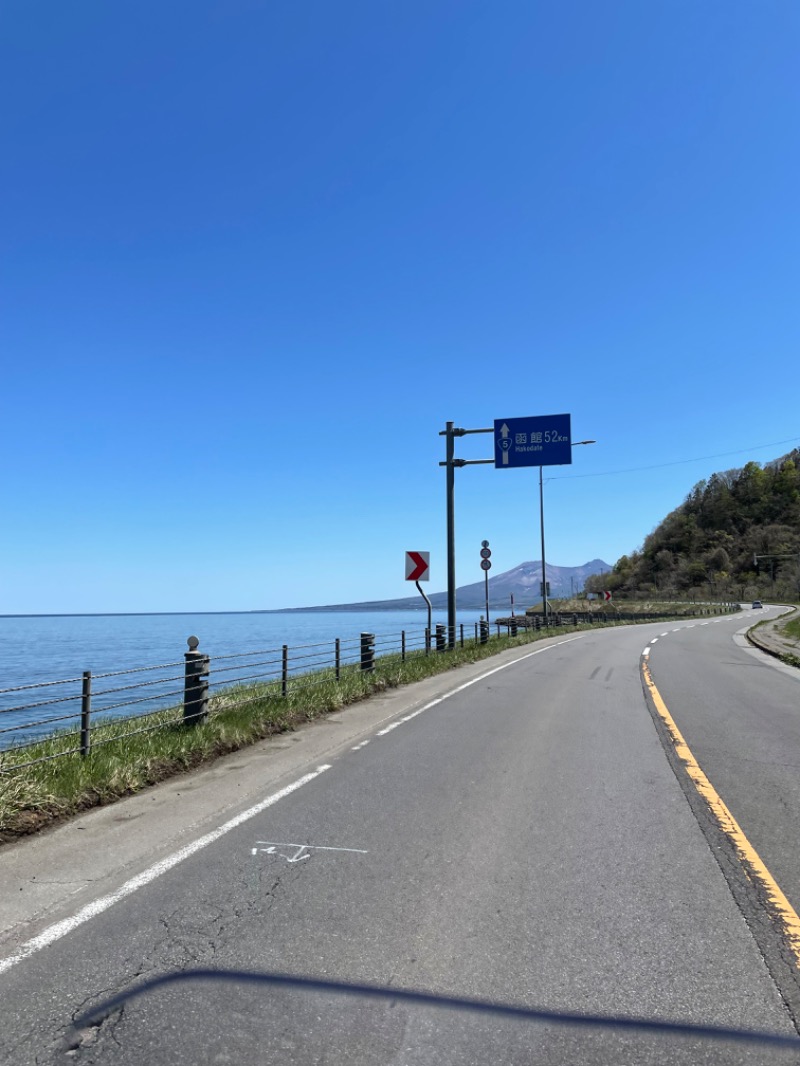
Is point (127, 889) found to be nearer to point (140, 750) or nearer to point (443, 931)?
point (443, 931)

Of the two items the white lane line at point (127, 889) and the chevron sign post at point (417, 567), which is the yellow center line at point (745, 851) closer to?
the white lane line at point (127, 889)

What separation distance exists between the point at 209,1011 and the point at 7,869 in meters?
2.62

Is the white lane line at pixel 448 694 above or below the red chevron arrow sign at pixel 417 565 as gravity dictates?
below

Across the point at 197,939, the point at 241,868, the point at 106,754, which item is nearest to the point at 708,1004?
the point at 197,939

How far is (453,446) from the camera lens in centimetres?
2197

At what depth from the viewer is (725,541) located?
165500 millimetres

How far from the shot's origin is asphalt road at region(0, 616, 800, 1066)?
2879mm

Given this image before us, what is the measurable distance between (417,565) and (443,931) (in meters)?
16.1

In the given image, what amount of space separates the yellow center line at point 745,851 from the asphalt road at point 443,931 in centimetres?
10

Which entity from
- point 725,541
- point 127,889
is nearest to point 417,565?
point 127,889

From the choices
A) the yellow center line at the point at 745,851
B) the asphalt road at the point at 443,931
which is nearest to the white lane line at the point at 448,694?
the asphalt road at the point at 443,931

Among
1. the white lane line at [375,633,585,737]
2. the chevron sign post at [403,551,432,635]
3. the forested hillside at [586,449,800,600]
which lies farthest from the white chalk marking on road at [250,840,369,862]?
the forested hillside at [586,449,800,600]

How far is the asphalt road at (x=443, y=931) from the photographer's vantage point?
288cm

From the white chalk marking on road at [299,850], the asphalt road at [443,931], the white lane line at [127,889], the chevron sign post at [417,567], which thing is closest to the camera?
the asphalt road at [443,931]
